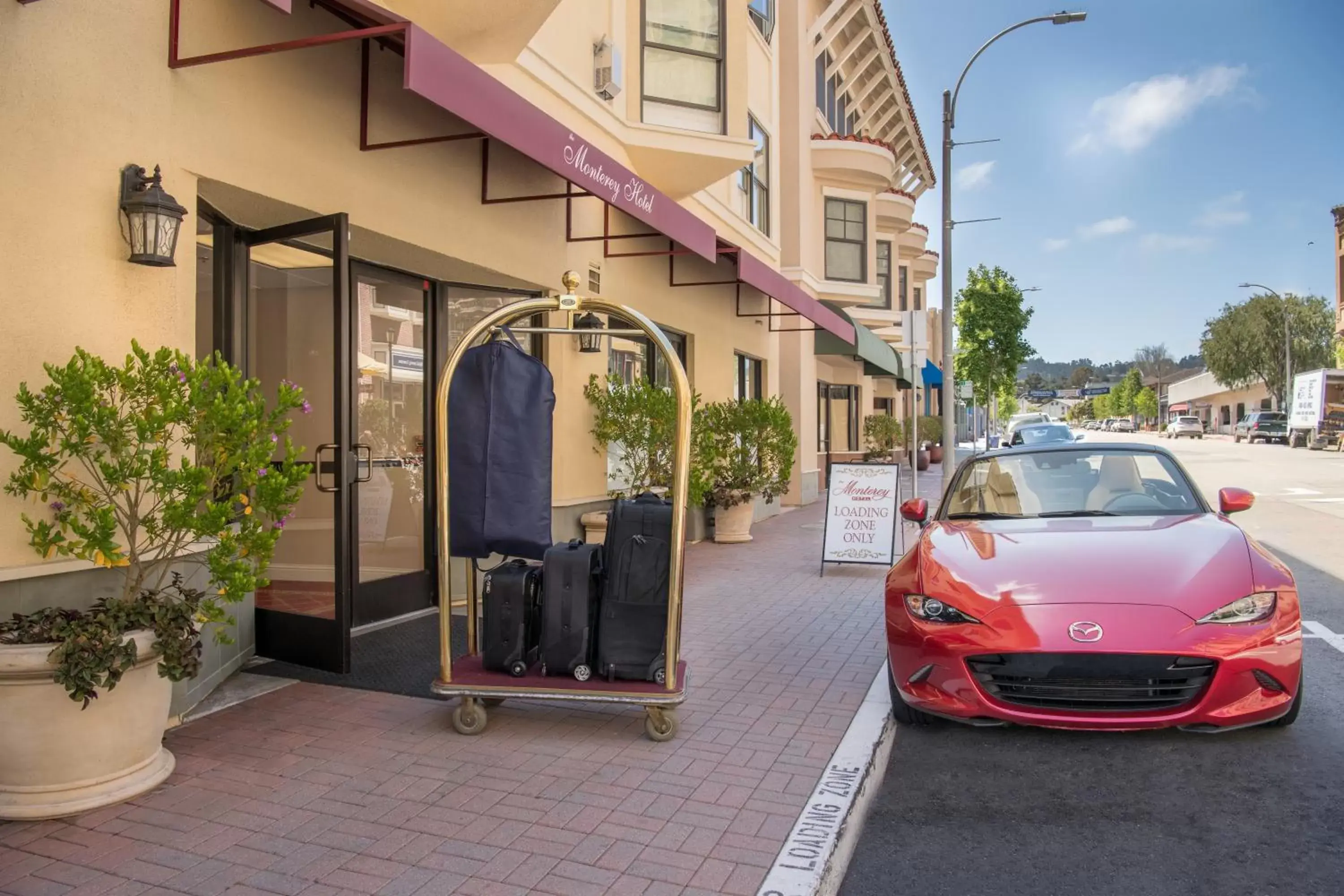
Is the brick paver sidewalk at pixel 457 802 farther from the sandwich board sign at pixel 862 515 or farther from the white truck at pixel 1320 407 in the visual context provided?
the white truck at pixel 1320 407

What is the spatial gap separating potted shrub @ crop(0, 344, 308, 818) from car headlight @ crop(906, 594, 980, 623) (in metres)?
2.94

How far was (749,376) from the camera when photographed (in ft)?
53.1

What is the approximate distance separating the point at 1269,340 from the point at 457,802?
73.1 m

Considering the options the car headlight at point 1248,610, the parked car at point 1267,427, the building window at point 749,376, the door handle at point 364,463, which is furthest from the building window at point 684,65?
the parked car at point 1267,427

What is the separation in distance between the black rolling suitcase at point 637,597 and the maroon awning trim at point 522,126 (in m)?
2.26

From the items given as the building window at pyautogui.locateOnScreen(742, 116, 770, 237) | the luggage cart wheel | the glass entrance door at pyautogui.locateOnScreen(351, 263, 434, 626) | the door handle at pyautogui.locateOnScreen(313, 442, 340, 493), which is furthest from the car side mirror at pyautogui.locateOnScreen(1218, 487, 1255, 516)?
the building window at pyautogui.locateOnScreen(742, 116, 770, 237)

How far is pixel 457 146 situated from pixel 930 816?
19.1 feet

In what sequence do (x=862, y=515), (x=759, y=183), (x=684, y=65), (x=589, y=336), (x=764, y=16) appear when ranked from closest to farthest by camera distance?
(x=589, y=336) < (x=862, y=515) < (x=684, y=65) < (x=764, y=16) < (x=759, y=183)

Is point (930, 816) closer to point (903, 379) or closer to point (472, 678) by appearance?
point (472, 678)

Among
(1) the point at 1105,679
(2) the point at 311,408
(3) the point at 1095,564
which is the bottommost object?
(1) the point at 1105,679

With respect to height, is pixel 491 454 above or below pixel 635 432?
below

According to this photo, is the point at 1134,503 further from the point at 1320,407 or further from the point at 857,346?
the point at 1320,407

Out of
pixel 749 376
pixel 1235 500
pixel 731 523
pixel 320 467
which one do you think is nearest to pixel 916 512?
pixel 1235 500

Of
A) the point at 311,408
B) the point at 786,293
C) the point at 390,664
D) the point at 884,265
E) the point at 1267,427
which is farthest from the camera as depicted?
the point at 1267,427
